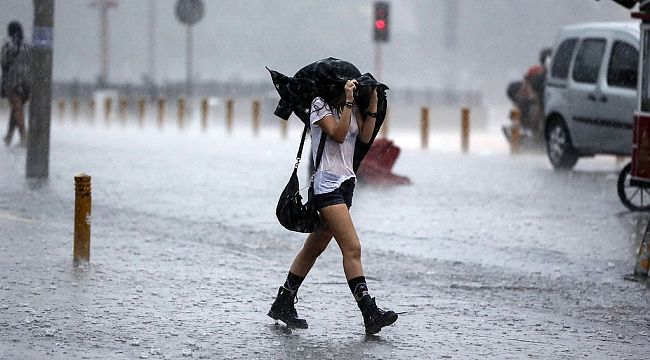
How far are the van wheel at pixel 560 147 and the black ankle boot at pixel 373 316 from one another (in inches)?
495

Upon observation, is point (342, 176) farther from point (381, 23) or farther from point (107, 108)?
point (107, 108)

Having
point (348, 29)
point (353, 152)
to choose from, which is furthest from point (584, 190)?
point (348, 29)

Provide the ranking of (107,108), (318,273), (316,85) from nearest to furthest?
(316,85) < (318,273) < (107,108)

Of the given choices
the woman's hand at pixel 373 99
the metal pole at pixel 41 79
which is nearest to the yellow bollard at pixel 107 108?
the metal pole at pixel 41 79

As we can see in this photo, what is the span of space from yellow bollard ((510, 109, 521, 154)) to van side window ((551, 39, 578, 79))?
467 centimetres

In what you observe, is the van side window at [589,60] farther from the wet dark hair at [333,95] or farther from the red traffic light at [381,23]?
the wet dark hair at [333,95]

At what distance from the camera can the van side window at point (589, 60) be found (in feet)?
60.3

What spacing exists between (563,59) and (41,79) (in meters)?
7.70

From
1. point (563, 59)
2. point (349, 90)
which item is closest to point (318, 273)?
point (349, 90)

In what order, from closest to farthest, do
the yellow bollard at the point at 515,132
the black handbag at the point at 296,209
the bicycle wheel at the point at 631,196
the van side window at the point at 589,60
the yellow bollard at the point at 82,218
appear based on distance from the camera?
1. the black handbag at the point at 296,209
2. the yellow bollard at the point at 82,218
3. the bicycle wheel at the point at 631,196
4. the van side window at the point at 589,60
5. the yellow bollard at the point at 515,132

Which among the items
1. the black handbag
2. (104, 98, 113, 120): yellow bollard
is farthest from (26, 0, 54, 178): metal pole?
(104, 98, 113, 120): yellow bollard

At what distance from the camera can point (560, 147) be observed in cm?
1933

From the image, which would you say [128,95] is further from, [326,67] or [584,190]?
[326,67]

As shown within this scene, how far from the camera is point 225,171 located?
61.7 feet
